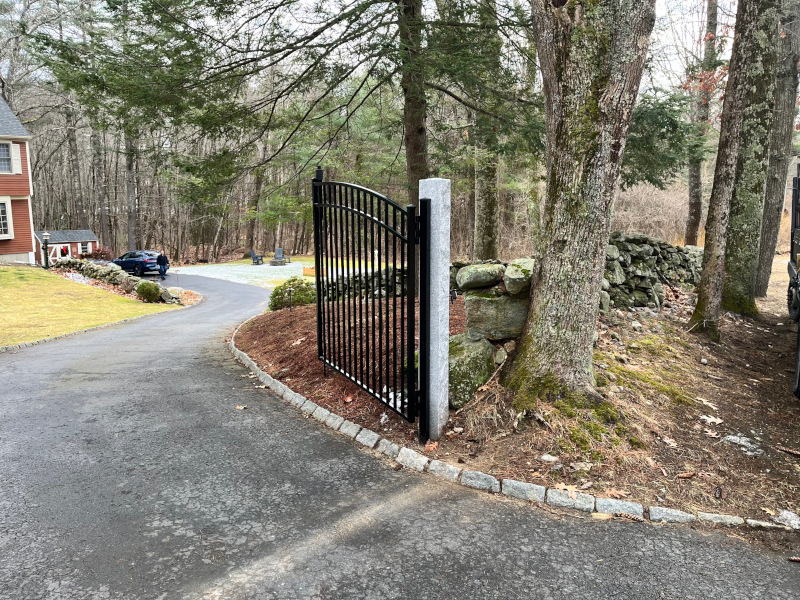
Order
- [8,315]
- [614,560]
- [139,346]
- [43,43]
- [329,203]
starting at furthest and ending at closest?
1. [8,315]
2. [139,346]
3. [43,43]
4. [329,203]
5. [614,560]

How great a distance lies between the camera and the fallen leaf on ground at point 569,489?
3598 millimetres

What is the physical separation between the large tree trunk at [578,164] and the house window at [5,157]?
30.1m

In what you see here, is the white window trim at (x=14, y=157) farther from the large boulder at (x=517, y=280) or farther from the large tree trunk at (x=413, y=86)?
the large boulder at (x=517, y=280)

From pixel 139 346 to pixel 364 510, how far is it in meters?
7.88

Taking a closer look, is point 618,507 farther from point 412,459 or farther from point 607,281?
point 607,281

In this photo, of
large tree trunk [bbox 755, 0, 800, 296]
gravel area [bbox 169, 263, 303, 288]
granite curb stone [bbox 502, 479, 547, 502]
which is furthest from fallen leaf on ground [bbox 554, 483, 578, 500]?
gravel area [bbox 169, 263, 303, 288]

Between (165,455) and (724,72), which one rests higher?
(724,72)

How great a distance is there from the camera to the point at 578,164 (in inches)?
172

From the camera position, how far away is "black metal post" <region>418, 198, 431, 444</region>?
421cm

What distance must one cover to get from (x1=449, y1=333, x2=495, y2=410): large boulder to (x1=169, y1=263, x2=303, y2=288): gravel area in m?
22.7

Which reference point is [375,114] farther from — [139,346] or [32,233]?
[32,233]

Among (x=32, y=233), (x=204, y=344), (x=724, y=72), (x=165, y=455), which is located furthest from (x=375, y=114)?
(x=32, y=233)

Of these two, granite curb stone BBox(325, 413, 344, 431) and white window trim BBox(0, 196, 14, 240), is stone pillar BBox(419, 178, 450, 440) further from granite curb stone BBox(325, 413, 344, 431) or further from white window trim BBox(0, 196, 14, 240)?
white window trim BBox(0, 196, 14, 240)

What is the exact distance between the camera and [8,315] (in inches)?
583
